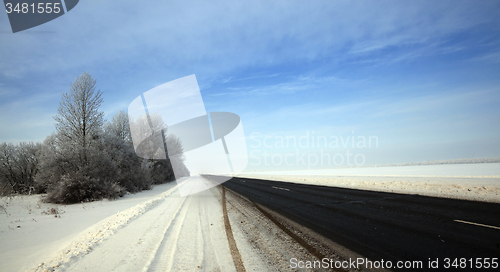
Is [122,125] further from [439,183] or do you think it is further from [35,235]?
[439,183]

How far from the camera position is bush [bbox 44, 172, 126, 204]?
547 inches

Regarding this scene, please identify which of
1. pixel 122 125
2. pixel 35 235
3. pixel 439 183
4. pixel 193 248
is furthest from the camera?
pixel 122 125

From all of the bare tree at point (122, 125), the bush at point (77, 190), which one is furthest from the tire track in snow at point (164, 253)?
the bare tree at point (122, 125)

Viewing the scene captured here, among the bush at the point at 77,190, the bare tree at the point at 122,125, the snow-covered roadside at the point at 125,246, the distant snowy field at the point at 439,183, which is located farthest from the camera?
the bare tree at the point at 122,125

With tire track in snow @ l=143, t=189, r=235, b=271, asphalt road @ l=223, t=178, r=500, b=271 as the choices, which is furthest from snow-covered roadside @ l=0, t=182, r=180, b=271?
asphalt road @ l=223, t=178, r=500, b=271

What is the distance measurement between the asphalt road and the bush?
12.6 meters

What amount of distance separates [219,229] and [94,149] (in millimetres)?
13845

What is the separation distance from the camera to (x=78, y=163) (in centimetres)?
1534

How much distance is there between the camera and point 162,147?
114 ft

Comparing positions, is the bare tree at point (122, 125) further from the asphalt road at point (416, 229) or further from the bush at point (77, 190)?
the asphalt road at point (416, 229)

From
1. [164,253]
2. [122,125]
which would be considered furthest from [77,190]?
[122,125]

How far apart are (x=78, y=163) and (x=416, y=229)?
18.3 meters

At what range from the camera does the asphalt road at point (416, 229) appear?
411cm

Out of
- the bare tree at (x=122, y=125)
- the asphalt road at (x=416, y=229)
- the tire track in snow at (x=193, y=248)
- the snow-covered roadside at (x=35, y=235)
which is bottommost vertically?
the snow-covered roadside at (x=35, y=235)
